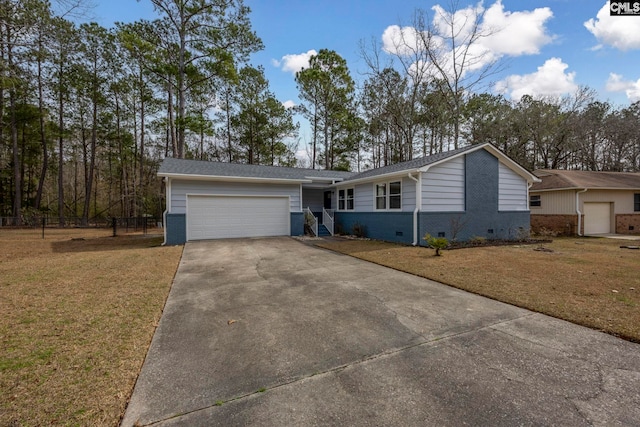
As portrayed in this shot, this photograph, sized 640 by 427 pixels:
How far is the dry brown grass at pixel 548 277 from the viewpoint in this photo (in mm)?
3564

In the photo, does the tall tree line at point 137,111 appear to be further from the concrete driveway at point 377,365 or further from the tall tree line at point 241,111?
the concrete driveway at point 377,365

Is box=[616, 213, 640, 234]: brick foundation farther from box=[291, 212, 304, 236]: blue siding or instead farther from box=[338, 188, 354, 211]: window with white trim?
box=[291, 212, 304, 236]: blue siding

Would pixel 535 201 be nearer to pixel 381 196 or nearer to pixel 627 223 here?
pixel 627 223

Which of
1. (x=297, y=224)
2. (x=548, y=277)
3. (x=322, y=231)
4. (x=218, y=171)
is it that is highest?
(x=218, y=171)

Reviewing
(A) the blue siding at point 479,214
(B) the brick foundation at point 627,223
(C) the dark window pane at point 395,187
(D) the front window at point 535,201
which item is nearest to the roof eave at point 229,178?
(C) the dark window pane at point 395,187

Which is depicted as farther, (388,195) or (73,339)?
(388,195)

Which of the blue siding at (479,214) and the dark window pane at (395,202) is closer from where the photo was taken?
the blue siding at (479,214)

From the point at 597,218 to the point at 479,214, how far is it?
870cm

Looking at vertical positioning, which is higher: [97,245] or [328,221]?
Answer: [328,221]

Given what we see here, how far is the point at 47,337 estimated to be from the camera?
9.51ft

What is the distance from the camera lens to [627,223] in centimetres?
1448

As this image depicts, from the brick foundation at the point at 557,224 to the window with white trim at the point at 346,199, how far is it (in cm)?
936

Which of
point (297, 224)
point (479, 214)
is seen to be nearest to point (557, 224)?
point (479, 214)

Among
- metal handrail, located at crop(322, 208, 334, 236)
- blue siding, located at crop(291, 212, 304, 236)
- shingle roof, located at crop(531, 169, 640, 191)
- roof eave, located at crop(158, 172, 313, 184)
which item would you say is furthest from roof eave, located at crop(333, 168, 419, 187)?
shingle roof, located at crop(531, 169, 640, 191)
